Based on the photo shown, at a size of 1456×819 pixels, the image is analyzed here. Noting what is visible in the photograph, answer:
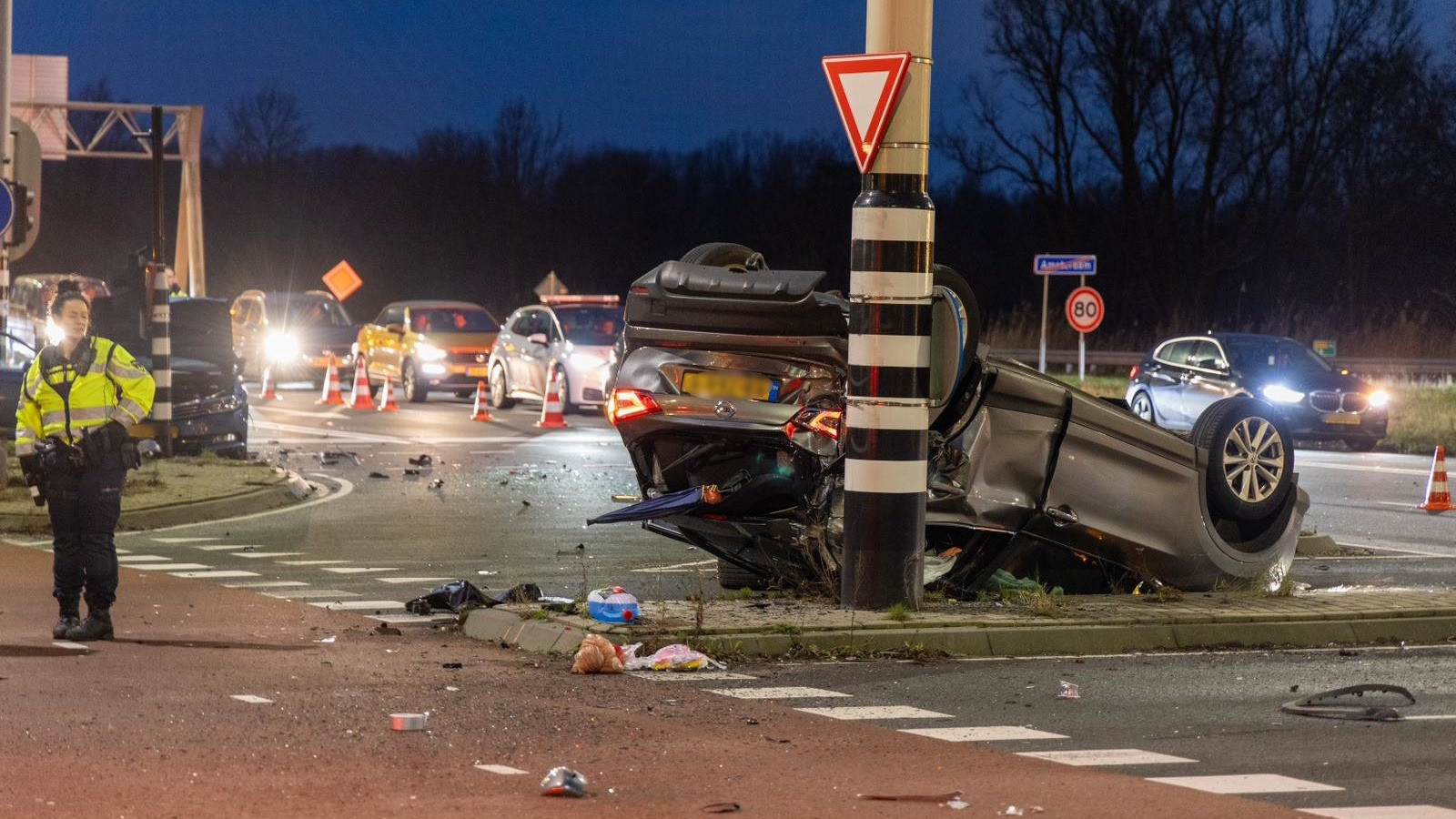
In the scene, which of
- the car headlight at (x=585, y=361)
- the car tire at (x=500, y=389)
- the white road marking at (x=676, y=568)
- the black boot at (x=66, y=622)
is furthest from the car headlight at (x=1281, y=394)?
the black boot at (x=66, y=622)

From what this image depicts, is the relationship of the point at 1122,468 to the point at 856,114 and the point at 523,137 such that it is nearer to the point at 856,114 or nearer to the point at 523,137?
the point at 856,114

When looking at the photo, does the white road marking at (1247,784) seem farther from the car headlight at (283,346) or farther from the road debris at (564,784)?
the car headlight at (283,346)

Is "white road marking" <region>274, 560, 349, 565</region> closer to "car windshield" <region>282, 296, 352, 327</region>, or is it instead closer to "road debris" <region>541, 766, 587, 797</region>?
"road debris" <region>541, 766, 587, 797</region>

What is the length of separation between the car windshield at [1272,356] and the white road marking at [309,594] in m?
18.8

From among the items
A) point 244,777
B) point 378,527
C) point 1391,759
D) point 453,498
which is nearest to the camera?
point 244,777

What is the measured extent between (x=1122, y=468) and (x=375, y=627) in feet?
12.8

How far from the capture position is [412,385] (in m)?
35.3

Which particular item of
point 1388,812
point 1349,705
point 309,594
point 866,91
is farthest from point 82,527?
point 1388,812

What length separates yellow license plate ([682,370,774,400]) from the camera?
1006cm

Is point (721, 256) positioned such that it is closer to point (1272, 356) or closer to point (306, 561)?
point (306, 561)

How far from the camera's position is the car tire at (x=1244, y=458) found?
11.0m

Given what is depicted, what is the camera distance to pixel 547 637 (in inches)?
367

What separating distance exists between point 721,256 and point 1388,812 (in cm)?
595

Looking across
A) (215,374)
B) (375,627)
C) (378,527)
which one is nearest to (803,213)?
(215,374)
